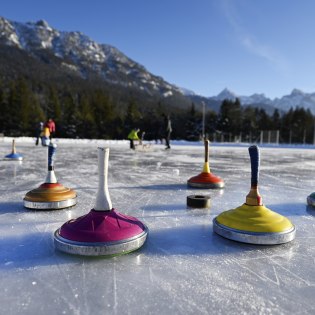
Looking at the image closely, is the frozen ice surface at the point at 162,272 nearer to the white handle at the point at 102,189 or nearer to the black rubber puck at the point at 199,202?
the black rubber puck at the point at 199,202

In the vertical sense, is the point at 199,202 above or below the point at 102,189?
below

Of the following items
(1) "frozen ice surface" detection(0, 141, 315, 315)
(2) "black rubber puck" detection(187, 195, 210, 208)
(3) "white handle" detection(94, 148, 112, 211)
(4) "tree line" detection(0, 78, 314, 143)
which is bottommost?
(1) "frozen ice surface" detection(0, 141, 315, 315)

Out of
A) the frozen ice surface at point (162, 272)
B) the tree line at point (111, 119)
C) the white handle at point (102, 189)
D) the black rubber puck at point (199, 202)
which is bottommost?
the frozen ice surface at point (162, 272)

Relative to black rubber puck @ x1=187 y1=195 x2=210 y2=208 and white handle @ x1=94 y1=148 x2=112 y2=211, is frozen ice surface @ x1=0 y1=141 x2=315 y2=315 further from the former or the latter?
white handle @ x1=94 y1=148 x2=112 y2=211

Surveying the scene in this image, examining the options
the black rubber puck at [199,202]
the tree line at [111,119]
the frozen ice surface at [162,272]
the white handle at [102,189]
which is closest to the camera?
the frozen ice surface at [162,272]

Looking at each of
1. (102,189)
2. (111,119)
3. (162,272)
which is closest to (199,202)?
(102,189)

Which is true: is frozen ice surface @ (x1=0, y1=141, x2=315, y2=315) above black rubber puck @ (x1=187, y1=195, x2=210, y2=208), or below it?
below

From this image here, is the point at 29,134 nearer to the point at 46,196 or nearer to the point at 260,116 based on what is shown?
the point at 260,116

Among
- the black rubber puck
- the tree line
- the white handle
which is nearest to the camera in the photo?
the white handle

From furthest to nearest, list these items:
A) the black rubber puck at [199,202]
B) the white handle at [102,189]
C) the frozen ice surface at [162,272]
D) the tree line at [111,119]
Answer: the tree line at [111,119] → the black rubber puck at [199,202] → the white handle at [102,189] → the frozen ice surface at [162,272]

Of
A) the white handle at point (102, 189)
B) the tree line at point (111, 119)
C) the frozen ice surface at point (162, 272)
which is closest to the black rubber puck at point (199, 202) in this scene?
the frozen ice surface at point (162, 272)

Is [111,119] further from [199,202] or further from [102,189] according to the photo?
[102,189]

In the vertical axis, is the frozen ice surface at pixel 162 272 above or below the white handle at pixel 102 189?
below

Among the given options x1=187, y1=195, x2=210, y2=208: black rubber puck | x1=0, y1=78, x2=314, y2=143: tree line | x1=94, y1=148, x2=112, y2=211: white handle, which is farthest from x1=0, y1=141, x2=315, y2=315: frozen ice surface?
x1=0, y1=78, x2=314, y2=143: tree line
